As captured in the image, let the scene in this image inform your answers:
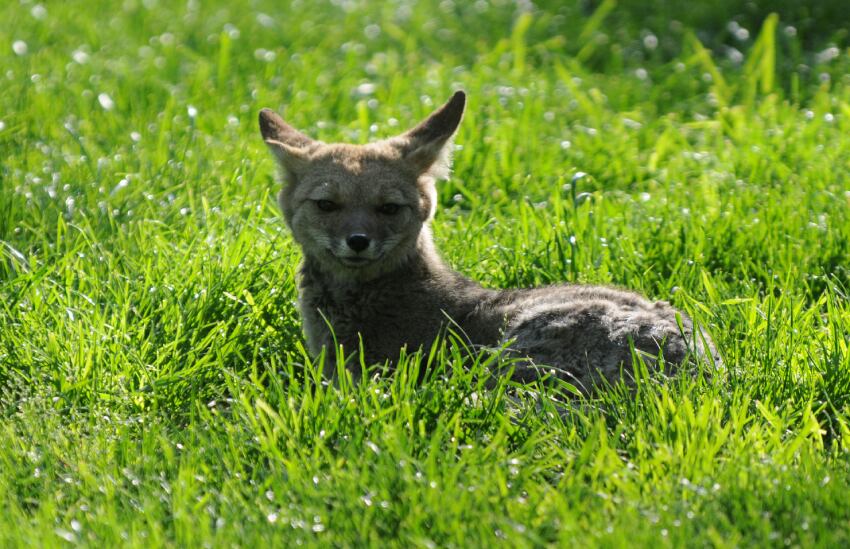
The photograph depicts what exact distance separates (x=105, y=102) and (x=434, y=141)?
339cm

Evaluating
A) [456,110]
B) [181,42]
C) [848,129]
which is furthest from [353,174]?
[181,42]

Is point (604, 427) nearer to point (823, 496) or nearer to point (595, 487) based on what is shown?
point (595, 487)

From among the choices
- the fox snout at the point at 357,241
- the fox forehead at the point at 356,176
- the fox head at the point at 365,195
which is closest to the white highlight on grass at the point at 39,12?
the fox head at the point at 365,195

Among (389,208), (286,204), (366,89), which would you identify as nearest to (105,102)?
(366,89)

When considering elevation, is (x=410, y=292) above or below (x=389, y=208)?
below

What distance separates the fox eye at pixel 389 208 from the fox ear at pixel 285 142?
50 centimetres

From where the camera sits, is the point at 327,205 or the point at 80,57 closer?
the point at 327,205

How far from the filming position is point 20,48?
360 inches

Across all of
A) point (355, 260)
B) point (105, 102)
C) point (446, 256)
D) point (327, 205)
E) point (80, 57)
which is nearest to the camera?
point (355, 260)

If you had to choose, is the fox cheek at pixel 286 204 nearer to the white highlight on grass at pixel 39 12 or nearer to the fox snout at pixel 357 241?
the fox snout at pixel 357 241

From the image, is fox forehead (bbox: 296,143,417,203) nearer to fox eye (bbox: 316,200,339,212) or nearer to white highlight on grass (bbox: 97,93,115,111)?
fox eye (bbox: 316,200,339,212)

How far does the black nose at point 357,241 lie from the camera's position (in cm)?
518

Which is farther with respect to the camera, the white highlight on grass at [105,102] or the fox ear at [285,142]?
the white highlight on grass at [105,102]

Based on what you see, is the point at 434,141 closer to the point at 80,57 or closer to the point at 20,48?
the point at 80,57
